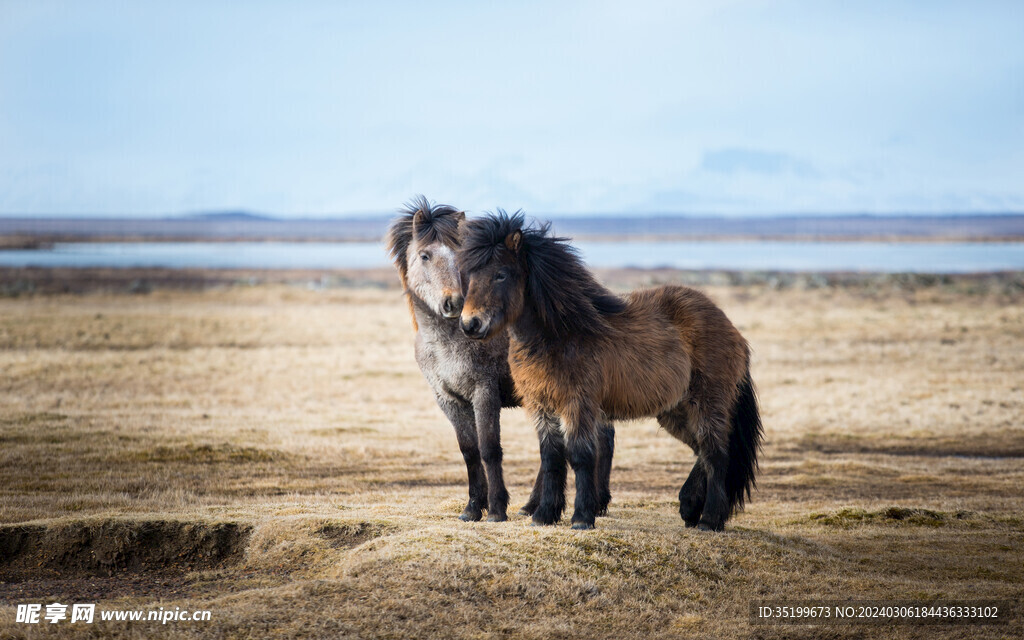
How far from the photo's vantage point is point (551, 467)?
27.0ft

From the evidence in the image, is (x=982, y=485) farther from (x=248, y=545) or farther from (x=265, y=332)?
(x=265, y=332)

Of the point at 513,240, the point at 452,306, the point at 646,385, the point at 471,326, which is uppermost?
the point at 513,240

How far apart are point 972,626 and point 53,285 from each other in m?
57.2

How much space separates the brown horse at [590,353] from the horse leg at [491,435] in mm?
844

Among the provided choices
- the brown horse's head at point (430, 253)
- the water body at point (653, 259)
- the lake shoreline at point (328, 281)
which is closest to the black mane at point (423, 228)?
the brown horse's head at point (430, 253)

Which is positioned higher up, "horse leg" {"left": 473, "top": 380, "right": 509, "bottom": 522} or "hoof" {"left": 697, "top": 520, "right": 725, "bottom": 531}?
"horse leg" {"left": 473, "top": 380, "right": 509, "bottom": 522}

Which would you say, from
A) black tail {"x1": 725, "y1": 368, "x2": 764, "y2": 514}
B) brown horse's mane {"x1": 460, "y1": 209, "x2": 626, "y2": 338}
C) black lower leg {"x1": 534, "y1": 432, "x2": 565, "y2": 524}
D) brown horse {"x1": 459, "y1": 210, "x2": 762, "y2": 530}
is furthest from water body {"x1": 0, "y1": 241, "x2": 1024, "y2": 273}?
black lower leg {"x1": 534, "y1": 432, "x2": 565, "y2": 524}

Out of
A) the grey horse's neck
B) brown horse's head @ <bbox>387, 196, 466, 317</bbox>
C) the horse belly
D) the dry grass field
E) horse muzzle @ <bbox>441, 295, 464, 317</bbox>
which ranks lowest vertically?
the dry grass field

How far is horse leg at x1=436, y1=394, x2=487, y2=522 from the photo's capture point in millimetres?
9445

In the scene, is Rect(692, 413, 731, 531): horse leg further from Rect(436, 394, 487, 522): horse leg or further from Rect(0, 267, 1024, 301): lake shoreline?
Rect(0, 267, 1024, 301): lake shoreline

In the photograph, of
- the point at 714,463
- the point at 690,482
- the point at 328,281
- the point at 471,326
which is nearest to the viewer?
the point at 471,326

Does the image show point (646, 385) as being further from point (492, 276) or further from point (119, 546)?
point (119, 546)

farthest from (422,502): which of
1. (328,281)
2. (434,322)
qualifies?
(328,281)

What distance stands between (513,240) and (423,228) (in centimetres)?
174
